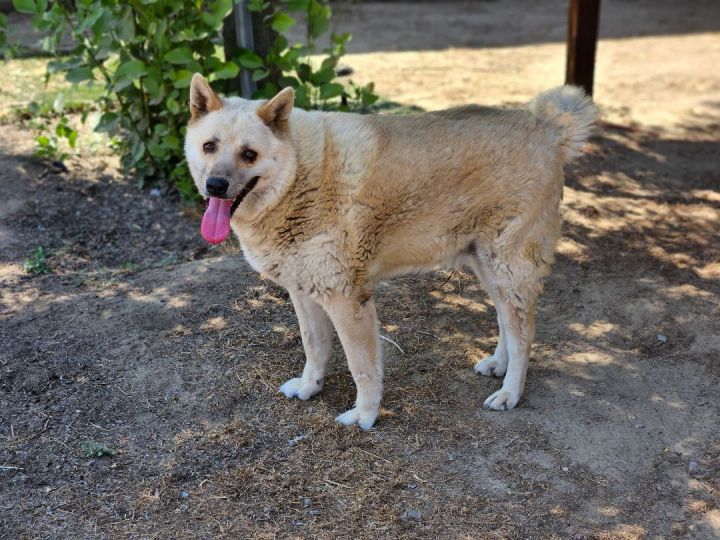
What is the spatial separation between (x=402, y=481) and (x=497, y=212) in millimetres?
1573

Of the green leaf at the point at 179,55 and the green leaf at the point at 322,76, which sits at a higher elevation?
the green leaf at the point at 179,55

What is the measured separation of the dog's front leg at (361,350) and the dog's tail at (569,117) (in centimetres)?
146

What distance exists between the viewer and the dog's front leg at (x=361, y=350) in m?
4.32

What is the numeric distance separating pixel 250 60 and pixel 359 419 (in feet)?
11.8

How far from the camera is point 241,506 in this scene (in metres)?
3.99

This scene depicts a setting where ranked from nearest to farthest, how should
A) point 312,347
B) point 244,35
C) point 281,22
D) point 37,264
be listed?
point 312,347
point 37,264
point 281,22
point 244,35

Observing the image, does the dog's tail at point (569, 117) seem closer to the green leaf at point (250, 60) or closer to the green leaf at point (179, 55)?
the green leaf at point (250, 60)

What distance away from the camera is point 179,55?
6438 mm

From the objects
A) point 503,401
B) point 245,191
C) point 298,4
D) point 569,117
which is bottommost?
point 503,401

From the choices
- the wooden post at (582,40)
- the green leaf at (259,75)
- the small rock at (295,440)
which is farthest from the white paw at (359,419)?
the wooden post at (582,40)

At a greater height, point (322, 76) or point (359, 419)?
point (322, 76)

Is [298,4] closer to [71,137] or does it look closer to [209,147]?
[71,137]

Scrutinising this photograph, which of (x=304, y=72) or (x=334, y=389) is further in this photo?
(x=304, y=72)

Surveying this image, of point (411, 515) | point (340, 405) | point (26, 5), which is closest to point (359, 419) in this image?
point (340, 405)
